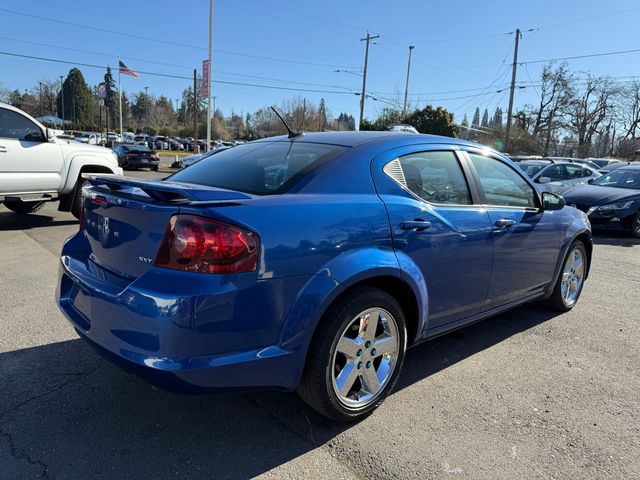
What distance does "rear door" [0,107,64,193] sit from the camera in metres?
7.48

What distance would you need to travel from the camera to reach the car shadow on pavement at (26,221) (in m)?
8.18

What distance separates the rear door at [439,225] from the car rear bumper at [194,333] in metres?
0.98

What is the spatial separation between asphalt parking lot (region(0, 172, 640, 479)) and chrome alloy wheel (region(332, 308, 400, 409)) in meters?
0.19

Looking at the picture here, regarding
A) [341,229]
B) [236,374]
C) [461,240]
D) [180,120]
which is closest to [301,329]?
[236,374]

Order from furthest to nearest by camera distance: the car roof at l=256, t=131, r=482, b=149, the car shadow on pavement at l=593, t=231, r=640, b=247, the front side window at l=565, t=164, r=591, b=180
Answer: the front side window at l=565, t=164, r=591, b=180 < the car shadow on pavement at l=593, t=231, r=640, b=247 < the car roof at l=256, t=131, r=482, b=149

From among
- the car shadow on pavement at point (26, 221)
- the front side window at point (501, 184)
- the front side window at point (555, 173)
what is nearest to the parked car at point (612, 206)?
the front side window at point (555, 173)

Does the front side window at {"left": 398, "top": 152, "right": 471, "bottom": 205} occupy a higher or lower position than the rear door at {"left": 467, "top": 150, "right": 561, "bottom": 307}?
higher

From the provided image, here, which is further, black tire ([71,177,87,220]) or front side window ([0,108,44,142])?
black tire ([71,177,87,220])

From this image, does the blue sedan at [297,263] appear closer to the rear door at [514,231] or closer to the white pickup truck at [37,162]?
the rear door at [514,231]

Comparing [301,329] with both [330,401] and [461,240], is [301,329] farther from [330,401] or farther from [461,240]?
[461,240]

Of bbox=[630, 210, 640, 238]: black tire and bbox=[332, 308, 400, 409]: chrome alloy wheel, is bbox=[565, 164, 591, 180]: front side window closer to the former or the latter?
bbox=[630, 210, 640, 238]: black tire

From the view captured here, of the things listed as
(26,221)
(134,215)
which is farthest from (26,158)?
(134,215)

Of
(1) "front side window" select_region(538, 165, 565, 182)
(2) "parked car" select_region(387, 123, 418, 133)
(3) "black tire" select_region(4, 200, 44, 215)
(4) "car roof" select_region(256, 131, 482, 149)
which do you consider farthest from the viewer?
(1) "front side window" select_region(538, 165, 565, 182)

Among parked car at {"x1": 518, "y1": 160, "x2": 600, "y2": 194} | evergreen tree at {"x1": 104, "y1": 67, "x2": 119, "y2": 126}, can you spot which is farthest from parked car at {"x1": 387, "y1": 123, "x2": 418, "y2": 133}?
evergreen tree at {"x1": 104, "y1": 67, "x2": 119, "y2": 126}
